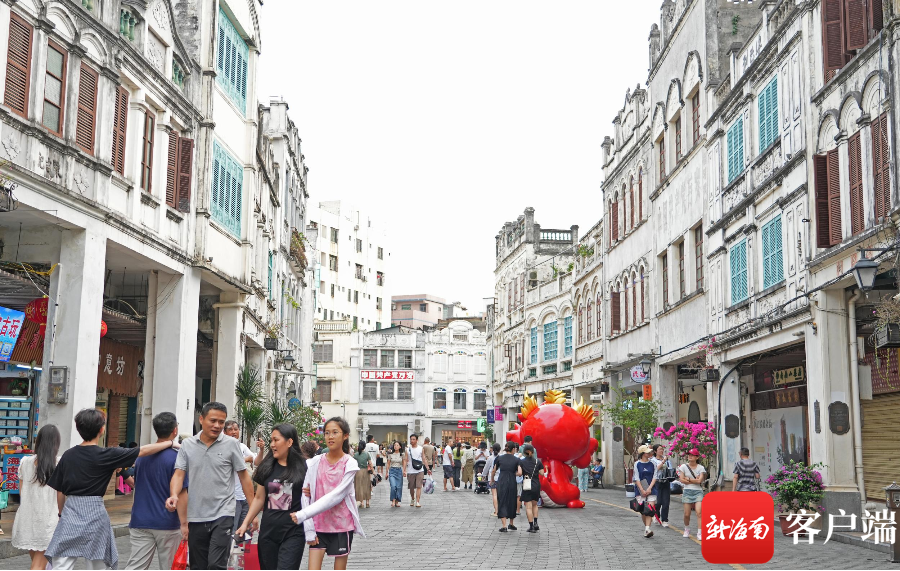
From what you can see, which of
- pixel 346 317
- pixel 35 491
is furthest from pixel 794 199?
pixel 346 317

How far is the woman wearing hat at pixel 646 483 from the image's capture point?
53.2 feet

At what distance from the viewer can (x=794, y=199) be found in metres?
19.1

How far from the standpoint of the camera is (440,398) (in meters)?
71.9

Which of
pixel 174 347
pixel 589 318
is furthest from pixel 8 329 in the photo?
pixel 589 318

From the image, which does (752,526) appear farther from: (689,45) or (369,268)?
(369,268)

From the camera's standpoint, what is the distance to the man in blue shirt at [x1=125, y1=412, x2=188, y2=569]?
7816 millimetres

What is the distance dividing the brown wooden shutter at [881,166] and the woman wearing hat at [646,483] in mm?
5627

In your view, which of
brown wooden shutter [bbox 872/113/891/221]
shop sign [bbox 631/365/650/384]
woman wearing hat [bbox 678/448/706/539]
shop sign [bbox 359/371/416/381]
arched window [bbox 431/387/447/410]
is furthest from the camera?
arched window [bbox 431/387/447/410]

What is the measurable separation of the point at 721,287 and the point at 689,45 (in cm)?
773

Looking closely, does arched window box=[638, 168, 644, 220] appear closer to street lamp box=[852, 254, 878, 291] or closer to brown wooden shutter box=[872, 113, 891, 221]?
brown wooden shutter box=[872, 113, 891, 221]

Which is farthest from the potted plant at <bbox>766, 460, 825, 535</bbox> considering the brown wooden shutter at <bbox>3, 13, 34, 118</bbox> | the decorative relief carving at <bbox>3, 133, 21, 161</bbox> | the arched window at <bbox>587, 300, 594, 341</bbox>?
the arched window at <bbox>587, 300, 594, 341</bbox>

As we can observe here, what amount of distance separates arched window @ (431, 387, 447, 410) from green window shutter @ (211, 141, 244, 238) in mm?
48054

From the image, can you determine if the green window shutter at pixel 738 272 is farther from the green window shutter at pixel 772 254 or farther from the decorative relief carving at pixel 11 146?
the decorative relief carving at pixel 11 146

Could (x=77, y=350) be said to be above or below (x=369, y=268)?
below
